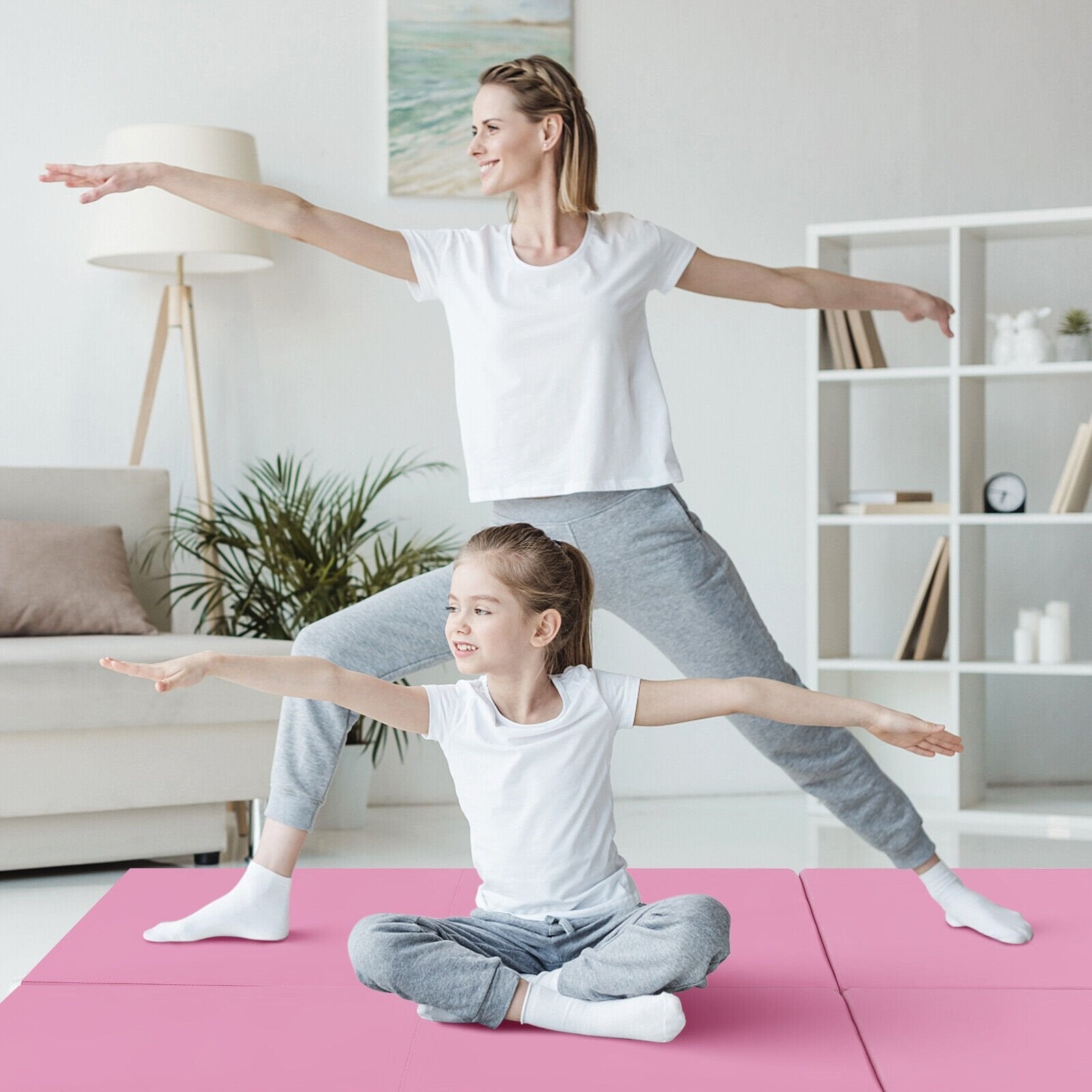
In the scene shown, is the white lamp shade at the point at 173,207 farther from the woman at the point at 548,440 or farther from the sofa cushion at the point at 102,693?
the woman at the point at 548,440

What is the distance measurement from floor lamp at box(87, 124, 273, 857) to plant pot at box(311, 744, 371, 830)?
0.68ft

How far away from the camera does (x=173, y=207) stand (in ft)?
11.3

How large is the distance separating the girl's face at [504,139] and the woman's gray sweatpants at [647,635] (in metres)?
0.45

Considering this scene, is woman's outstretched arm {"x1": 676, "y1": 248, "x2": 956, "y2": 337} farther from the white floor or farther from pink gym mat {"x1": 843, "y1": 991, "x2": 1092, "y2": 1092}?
the white floor

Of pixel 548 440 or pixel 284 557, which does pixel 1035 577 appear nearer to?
pixel 284 557

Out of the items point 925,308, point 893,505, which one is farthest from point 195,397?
point 925,308

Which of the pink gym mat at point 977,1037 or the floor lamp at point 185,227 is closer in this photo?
the pink gym mat at point 977,1037

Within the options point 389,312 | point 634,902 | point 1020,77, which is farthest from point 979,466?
point 634,902

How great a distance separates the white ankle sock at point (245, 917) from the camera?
1895 mm

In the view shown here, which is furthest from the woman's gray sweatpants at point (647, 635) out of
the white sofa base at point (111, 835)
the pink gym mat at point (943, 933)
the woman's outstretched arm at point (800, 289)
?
the white sofa base at point (111, 835)

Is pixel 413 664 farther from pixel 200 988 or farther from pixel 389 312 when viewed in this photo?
pixel 389 312

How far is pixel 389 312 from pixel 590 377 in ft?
7.33

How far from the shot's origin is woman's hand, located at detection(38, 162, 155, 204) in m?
1.77

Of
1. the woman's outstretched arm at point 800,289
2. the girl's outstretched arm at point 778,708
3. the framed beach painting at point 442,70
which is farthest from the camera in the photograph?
the framed beach painting at point 442,70
